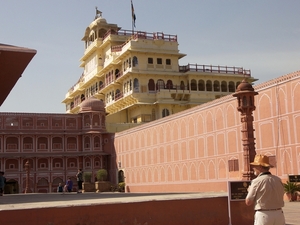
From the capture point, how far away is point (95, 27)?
60594 mm

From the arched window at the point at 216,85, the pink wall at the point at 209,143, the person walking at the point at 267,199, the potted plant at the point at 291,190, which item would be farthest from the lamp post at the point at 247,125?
the arched window at the point at 216,85

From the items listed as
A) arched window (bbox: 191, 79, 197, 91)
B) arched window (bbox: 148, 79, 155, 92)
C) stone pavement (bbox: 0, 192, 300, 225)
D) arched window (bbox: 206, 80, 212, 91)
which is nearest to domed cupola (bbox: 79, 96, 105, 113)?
arched window (bbox: 148, 79, 155, 92)

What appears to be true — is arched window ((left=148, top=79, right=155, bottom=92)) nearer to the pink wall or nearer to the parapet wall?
the pink wall

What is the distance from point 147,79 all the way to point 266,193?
149 feet

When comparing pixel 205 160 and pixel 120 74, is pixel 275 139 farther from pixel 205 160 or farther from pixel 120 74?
pixel 120 74

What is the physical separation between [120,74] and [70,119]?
28.8 feet

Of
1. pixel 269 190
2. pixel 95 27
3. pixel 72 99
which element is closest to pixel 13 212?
pixel 269 190

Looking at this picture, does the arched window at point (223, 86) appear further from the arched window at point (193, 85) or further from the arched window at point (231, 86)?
the arched window at point (193, 85)

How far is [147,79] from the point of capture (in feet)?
168

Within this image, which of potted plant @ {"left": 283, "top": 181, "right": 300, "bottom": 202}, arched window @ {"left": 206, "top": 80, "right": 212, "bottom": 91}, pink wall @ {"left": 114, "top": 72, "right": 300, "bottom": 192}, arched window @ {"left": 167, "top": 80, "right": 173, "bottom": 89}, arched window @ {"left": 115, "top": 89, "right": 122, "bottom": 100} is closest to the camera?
potted plant @ {"left": 283, "top": 181, "right": 300, "bottom": 202}

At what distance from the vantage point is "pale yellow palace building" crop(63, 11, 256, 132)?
50.2 meters

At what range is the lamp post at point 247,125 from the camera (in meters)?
15.9

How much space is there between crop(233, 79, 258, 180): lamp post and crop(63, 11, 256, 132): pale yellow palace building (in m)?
32.5

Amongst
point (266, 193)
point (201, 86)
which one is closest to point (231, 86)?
point (201, 86)
